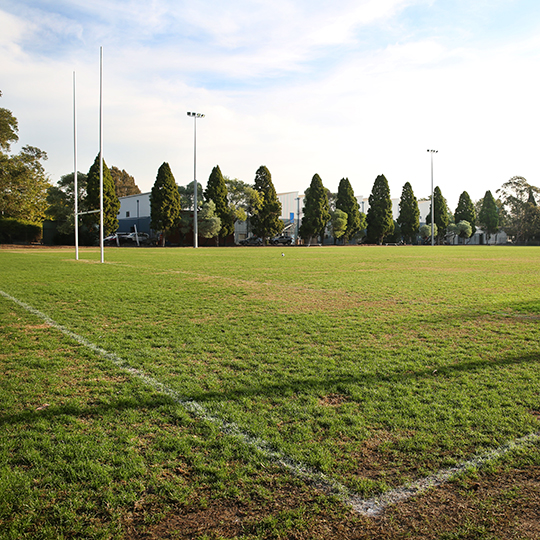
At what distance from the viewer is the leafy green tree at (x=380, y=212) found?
2308 inches

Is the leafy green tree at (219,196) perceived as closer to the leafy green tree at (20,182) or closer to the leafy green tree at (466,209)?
the leafy green tree at (20,182)

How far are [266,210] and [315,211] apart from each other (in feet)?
22.8

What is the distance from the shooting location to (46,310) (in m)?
7.38

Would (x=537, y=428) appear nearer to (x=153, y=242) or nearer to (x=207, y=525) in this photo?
(x=207, y=525)

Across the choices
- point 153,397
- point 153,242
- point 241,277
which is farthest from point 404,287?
point 153,242

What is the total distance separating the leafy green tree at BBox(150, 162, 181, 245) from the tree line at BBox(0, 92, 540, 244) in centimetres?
10

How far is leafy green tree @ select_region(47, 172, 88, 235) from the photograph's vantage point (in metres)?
42.0

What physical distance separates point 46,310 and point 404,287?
8.31 m

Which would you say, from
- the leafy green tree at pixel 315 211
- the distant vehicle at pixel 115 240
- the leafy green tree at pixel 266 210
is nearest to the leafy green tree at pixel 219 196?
the leafy green tree at pixel 266 210

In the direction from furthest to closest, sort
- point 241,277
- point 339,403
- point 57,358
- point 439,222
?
point 439,222
point 241,277
point 57,358
point 339,403

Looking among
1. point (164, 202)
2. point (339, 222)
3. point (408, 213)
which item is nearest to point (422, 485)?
point (164, 202)

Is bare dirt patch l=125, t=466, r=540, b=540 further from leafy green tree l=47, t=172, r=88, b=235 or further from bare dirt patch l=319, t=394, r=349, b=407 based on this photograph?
leafy green tree l=47, t=172, r=88, b=235

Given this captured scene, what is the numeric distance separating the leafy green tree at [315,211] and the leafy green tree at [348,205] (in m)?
3.71

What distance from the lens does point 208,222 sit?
145 ft
